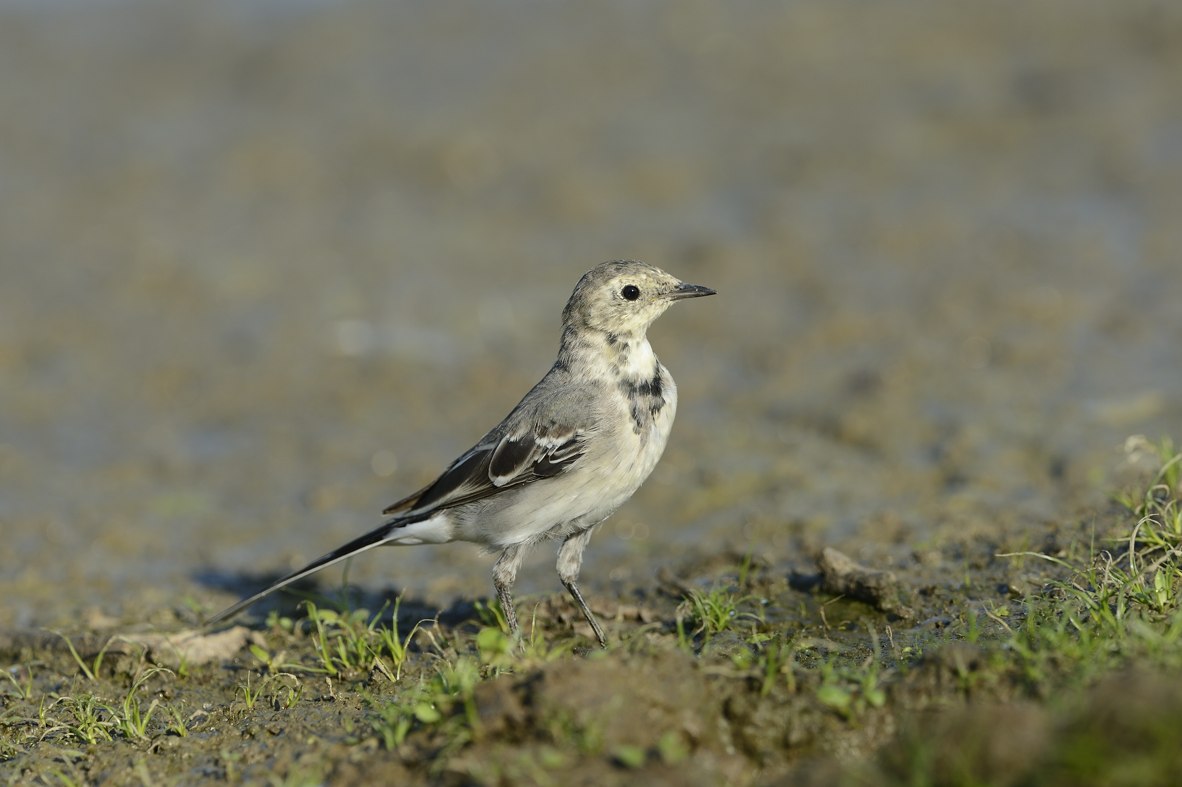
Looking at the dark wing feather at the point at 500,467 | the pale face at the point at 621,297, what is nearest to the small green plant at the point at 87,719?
the dark wing feather at the point at 500,467

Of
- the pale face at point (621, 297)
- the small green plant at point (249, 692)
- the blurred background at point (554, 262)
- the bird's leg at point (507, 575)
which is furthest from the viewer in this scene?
the blurred background at point (554, 262)

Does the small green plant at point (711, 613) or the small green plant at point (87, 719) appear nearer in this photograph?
the small green plant at point (87, 719)

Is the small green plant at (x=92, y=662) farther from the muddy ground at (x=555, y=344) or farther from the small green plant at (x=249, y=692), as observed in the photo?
the small green plant at (x=249, y=692)

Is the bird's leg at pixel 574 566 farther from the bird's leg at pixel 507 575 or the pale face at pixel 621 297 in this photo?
the pale face at pixel 621 297

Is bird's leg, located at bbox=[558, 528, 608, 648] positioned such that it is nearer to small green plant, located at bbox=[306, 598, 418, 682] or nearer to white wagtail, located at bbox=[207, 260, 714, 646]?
white wagtail, located at bbox=[207, 260, 714, 646]

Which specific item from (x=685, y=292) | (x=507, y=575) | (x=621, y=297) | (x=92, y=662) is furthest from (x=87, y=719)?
(x=685, y=292)

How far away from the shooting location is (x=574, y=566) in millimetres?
7043

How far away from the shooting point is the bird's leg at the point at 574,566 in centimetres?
676

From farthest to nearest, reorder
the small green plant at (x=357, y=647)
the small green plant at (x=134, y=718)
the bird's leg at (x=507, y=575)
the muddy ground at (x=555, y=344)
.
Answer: the bird's leg at (x=507, y=575), the small green plant at (x=357, y=647), the small green plant at (x=134, y=718), the muddy ground at (x=555, y=344)

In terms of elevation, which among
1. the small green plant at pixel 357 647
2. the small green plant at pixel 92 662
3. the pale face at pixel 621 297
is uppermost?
the pale face at pixel 621 297

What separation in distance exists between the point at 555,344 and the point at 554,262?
1625 millimetres

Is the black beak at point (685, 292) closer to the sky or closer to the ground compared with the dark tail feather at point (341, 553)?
closer to the sky

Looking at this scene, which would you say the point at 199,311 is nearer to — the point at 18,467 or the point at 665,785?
the point at 18,467

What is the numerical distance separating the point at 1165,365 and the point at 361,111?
10178mm
